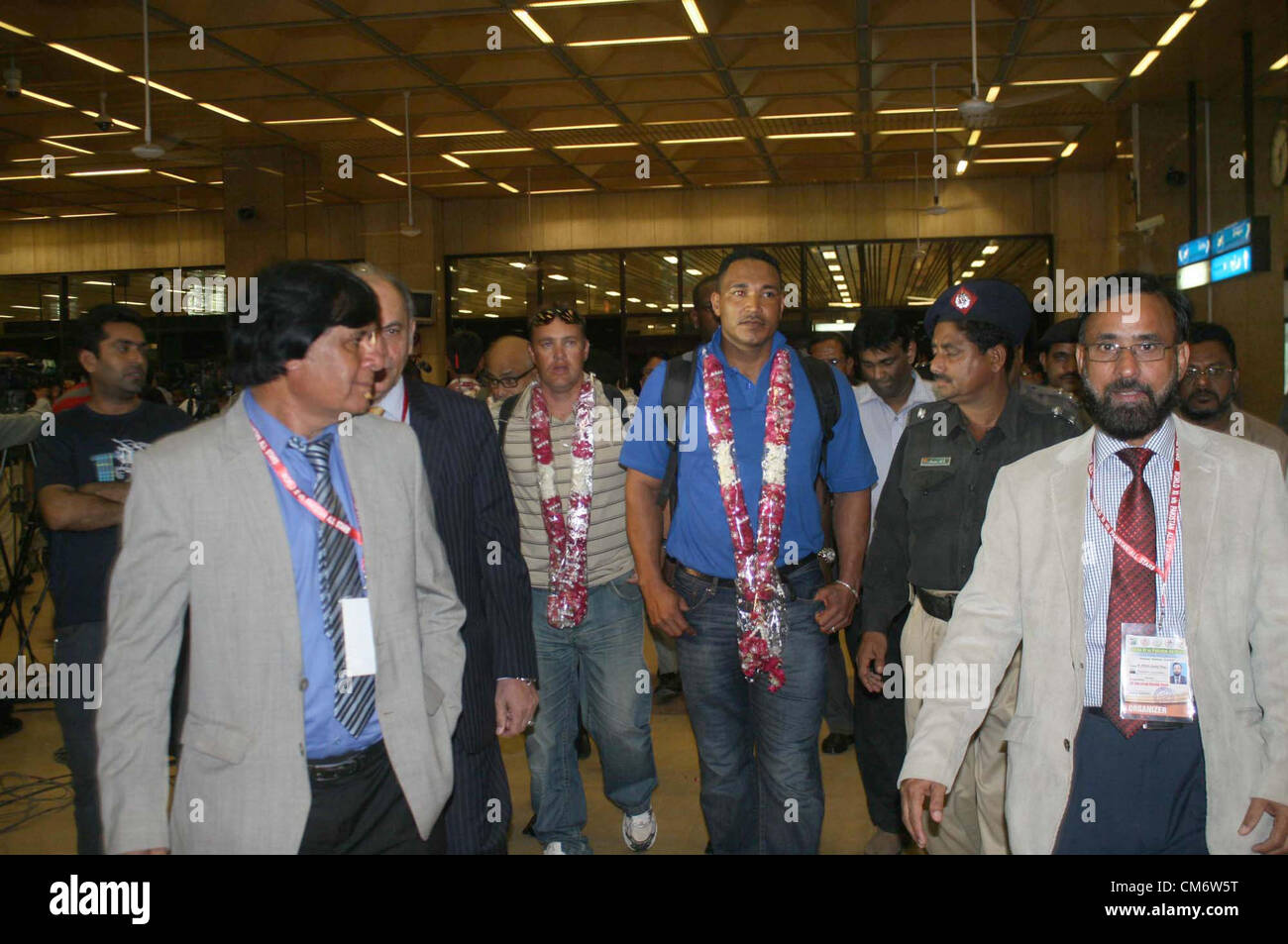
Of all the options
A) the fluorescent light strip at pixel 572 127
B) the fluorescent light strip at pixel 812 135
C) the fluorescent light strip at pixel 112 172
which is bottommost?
the fluorescent light strip at pixel 572 127

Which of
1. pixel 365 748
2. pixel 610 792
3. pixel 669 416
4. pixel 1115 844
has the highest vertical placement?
pixel 669 416

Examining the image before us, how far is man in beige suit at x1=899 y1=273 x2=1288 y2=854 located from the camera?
2.03 metres

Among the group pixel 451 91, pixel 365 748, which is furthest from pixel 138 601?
pixel 451 91

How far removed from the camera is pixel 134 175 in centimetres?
1403

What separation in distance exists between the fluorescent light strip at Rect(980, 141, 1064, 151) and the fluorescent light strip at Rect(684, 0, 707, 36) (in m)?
5.92

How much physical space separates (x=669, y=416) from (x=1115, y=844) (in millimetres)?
1838

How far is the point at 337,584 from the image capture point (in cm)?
203

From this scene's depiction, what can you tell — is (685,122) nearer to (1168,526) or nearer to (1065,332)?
(1065,332)

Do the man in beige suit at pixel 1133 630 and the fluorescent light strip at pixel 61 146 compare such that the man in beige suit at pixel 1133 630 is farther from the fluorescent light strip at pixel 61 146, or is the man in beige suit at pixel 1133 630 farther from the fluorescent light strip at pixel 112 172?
the fluorescent light strip at pixel 112 172

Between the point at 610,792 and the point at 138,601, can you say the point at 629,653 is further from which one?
the point at 138,601

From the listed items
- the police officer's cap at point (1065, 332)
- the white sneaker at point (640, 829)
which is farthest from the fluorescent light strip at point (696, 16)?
the white sneaker at point (640, 829)

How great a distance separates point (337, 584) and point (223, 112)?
10.6m

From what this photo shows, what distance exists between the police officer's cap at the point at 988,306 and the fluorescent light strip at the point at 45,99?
10108 mm

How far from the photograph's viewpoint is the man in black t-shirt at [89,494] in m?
3.43
